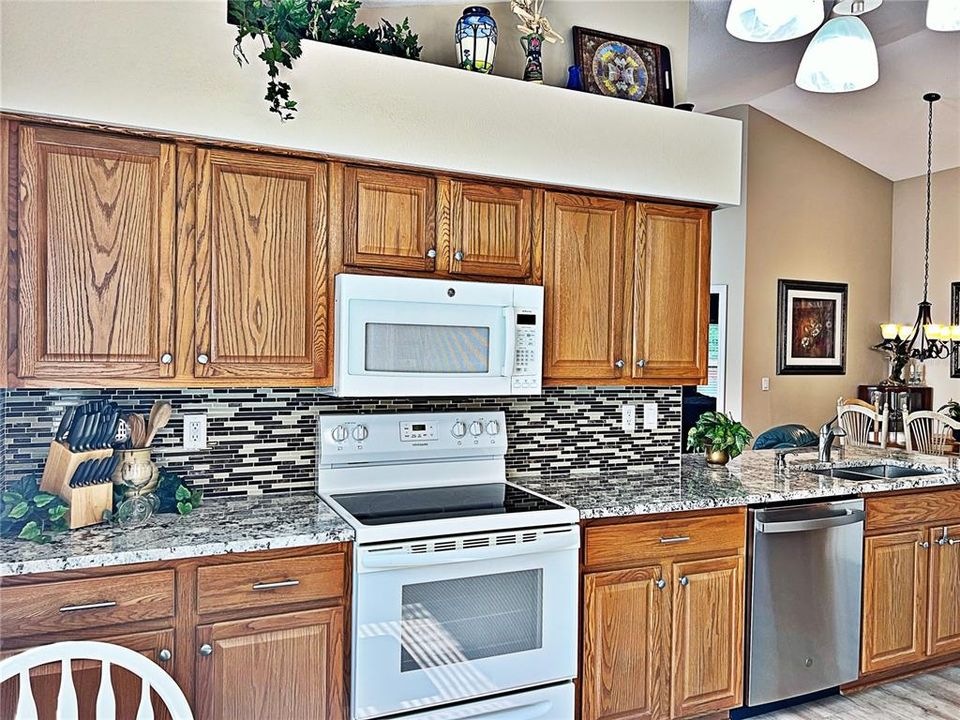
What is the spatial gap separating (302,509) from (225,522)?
0.26 m

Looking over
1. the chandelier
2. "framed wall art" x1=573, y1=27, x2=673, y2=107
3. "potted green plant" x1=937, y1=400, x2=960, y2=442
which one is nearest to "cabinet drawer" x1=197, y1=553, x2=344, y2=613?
"framed wall art" x1=573, y1=27, x2=673, y2=107

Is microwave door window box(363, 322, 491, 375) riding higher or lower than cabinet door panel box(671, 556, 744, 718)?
higher

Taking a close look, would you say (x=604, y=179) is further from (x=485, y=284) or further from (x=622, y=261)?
(x=485, y=284)

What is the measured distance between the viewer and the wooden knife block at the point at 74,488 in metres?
2.08

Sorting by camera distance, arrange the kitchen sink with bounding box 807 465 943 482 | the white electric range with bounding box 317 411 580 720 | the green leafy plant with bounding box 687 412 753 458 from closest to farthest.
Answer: the white electric range with bounding box 317 411 580 720 → the green leafy plant with bounding box 687 412 753 458 → the kitchen sink with bounding box 807 465 943 482

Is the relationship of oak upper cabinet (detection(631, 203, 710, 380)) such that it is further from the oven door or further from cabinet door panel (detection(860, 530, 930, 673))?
cabinet door panel (detection(860, 530, 930, 673))

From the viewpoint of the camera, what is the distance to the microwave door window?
8.08 feet

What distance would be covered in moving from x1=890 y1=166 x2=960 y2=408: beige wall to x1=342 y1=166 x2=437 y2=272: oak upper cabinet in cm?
644

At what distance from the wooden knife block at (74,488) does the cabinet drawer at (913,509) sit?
9.19 feet

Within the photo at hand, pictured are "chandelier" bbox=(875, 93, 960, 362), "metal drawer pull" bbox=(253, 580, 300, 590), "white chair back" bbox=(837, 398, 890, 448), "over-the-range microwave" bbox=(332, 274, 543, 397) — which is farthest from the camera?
"chandelier" bbox=(875, 93, 960, 362)

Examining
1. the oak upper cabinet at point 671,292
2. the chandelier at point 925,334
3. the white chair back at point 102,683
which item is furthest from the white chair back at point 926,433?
the white chair back at point 102,683

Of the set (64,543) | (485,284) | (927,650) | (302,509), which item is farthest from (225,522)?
(927,650)

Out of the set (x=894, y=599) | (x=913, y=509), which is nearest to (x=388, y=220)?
(x=913, y=509)

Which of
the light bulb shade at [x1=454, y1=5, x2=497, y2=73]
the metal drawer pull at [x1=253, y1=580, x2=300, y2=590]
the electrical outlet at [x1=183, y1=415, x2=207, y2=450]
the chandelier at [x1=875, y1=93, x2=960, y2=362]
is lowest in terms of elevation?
the metal drawer pull at [x1=253, y1=580, x2=300, y2=590]
